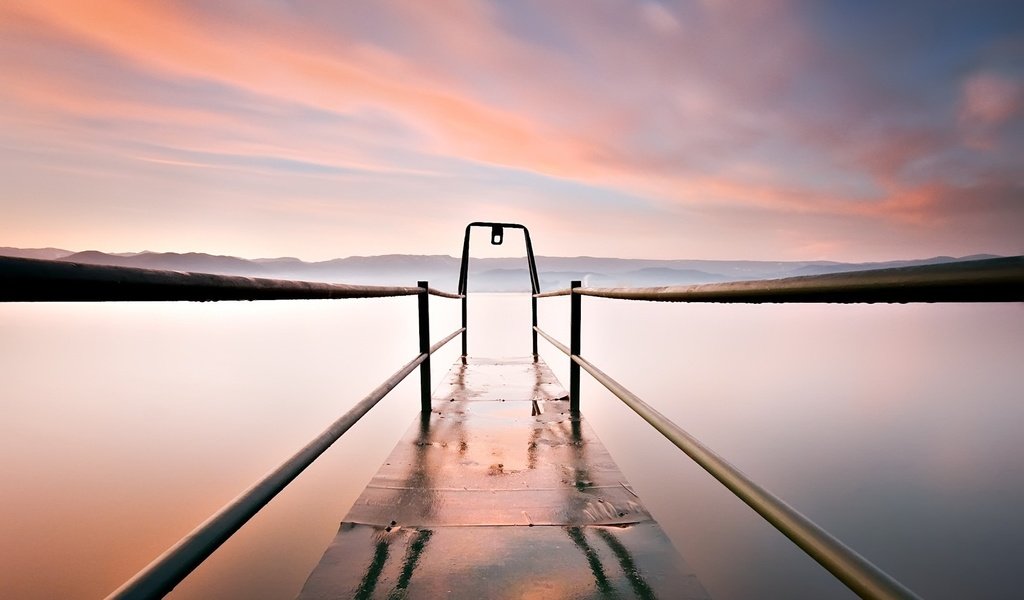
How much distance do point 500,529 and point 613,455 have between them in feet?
19.1

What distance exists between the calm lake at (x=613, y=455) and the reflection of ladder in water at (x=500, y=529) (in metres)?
2.20

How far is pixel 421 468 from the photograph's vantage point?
6.34 ft

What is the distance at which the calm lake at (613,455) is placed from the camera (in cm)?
389

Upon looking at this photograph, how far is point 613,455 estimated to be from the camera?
22.4 feet

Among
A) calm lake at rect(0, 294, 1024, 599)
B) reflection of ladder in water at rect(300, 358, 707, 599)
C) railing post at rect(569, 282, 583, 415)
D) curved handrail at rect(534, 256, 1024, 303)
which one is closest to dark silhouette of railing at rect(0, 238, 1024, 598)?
curved handrail at rect(534, 256, 1024, 303)

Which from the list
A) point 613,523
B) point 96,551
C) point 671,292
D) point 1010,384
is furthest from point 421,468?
point 1010,384

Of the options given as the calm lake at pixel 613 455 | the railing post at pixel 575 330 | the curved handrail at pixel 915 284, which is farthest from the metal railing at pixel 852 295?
the calm lake at pixel 613 455

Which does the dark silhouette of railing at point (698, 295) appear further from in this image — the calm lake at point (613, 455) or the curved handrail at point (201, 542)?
the calm lake at point (613, 455)

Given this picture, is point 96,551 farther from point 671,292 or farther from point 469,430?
point 671,292

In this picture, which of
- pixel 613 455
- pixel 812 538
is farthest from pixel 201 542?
pixel 613 455

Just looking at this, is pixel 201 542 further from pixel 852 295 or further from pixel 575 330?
pixel 575 330

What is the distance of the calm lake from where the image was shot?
3889 mm

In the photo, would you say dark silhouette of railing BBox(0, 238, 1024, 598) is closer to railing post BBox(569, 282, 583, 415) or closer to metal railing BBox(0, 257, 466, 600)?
metal railing BBox(0, 257, 466, 600)

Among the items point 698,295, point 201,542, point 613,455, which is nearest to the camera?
point 201,542
